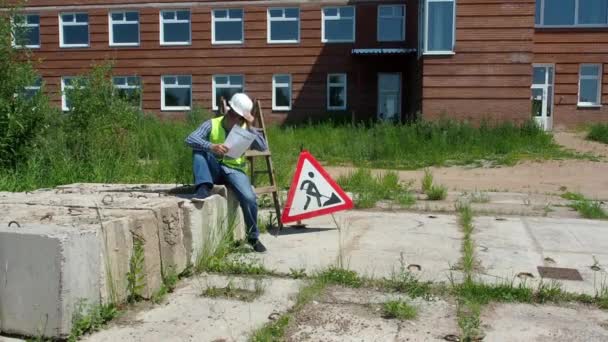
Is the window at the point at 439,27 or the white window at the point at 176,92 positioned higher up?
the window at the point at 439,27

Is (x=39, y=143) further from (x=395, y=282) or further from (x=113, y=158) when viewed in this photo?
(x=395, y=282)

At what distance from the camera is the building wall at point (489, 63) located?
65.5 feet

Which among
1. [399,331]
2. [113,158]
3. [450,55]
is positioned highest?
[450,55]

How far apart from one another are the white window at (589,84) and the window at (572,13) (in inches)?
71.9

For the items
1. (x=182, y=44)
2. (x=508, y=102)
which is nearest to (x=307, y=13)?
(x=182, y=44)

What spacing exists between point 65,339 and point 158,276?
1.00m

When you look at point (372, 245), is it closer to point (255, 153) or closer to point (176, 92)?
point (255, 153)

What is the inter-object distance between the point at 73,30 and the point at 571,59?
907 inches

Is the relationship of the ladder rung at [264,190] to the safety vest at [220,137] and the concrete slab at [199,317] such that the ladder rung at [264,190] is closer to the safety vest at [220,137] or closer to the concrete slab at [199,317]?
the safety vest at [220,137]

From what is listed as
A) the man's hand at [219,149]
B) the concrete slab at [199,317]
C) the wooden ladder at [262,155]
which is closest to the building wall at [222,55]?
the wooden ladder at [262,155]

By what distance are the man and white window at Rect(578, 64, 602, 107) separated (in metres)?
22.3

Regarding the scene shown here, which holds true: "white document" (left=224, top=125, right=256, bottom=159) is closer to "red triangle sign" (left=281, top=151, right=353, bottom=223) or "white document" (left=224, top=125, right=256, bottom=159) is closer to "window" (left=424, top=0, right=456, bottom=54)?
"red triangle sign" (left=281, top=151, right=353, bottom=223)

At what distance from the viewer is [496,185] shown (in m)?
12.0

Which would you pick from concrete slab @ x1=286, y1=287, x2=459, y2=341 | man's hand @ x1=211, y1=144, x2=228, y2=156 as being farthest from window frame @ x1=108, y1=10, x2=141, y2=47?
concrete slab @ x1=286, y1=287, x2=459, y2=341
